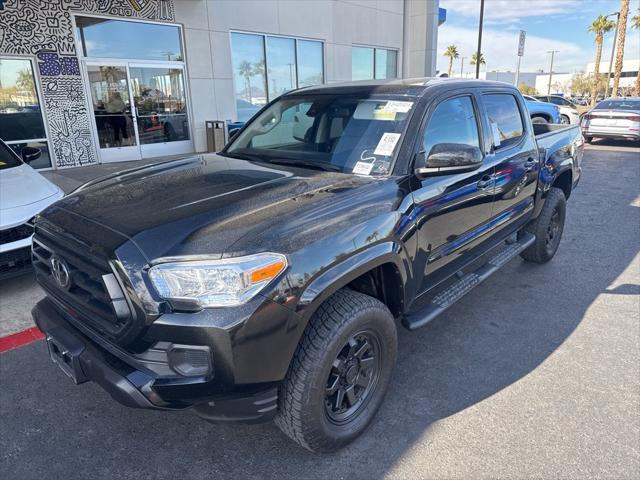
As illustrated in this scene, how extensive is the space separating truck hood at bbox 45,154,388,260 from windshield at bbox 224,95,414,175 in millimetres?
158

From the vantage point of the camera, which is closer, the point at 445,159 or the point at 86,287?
the point at 86,287

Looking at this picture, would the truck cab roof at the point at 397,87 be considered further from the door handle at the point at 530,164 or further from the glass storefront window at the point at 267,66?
the glass storefront window at the point at 267,66

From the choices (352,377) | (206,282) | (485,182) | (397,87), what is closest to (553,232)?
(485,182)

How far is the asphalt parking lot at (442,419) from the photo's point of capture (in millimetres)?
2391

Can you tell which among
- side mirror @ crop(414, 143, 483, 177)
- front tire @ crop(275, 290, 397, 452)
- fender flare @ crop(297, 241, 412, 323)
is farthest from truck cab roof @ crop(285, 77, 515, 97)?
front tire @ crop(275, 290, 397, 452)

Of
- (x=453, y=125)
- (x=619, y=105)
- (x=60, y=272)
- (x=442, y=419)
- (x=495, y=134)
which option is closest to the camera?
(x=60, y=272)

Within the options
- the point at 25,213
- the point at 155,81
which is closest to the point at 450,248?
the point at 25,213

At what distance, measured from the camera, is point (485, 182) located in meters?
3.48

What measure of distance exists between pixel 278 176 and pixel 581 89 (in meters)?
89.5

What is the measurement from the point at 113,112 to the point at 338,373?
418 inches

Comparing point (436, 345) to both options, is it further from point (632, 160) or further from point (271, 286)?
point (632, 160)

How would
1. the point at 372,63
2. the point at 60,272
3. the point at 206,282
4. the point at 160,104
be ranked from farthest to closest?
the point at 372,63
the point at 160,104
the point at 60,272
the point at 206,282

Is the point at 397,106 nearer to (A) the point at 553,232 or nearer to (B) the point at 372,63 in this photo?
(A) the point at 553,232

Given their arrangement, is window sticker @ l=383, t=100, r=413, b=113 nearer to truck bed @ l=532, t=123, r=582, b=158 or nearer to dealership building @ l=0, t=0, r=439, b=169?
truck bed @ l=532, t=123, r=582, b=158
